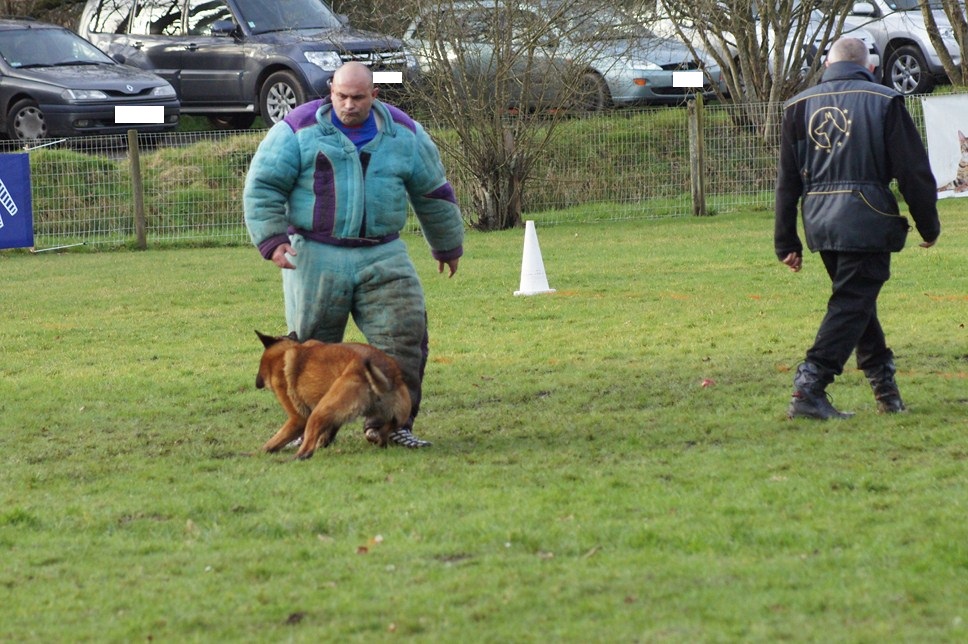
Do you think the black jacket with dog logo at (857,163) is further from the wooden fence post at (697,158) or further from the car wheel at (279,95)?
the car wheel at (279,95)

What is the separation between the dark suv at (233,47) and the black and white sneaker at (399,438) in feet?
40.7

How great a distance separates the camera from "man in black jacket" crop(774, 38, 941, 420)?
21.5ft

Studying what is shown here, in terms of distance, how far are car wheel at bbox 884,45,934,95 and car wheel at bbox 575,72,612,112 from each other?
636 centimetres

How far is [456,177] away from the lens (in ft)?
60.7

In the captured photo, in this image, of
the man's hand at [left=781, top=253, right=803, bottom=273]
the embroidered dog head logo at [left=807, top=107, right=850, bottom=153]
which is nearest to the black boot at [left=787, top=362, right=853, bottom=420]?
the man's hand at [left=781, top=253, right=803, bottom=273]

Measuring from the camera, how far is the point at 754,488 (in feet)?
18.2

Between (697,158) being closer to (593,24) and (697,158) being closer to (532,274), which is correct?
(593,24)

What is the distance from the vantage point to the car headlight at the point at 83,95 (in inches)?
734

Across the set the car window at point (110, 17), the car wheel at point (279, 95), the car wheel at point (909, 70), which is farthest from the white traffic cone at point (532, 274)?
the car wheel at point (909, 70)

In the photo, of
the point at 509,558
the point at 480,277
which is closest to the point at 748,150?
the point at 480,277

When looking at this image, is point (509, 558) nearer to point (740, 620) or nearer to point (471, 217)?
point (740, 620)

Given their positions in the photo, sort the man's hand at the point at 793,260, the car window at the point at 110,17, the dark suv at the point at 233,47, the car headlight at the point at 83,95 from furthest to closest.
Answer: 1. the car window at the point at 110,17
2. the dark suv at the point at 233,47
3. the car headlight at the point at 83,95
4. the man's hand at the point at 793,260

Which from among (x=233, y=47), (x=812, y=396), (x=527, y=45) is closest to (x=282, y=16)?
(x=233, y=47)

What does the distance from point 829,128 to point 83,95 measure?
14.2 metres
